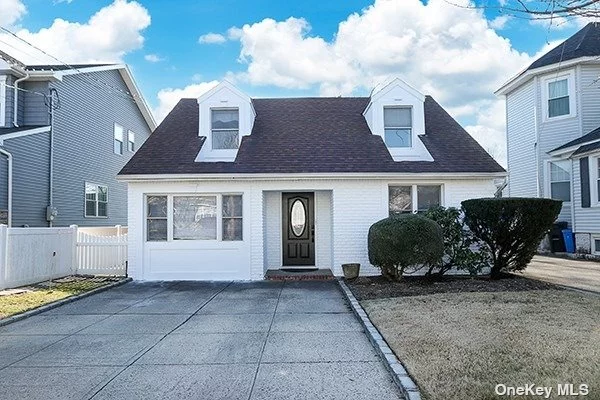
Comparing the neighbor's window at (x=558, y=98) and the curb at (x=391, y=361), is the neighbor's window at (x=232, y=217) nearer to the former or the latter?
the curb at (x=391, y=361)

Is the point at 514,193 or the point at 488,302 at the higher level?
the point at 514,193

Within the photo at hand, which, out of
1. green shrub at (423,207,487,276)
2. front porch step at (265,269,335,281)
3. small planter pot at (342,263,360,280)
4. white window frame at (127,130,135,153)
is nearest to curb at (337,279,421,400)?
small planter pot at (342,263,360,280)

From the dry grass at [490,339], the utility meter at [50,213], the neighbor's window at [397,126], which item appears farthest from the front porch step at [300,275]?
the utility meter at [50,213]

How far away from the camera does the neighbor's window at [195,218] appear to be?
39.7 feet

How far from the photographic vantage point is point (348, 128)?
46.1 feet

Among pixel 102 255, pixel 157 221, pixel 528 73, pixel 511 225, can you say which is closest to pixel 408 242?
pixel 511 225

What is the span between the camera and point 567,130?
17031mm

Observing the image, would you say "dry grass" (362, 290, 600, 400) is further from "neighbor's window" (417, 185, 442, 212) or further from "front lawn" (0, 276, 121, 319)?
"front lawn" (0, 276, 121, 319)

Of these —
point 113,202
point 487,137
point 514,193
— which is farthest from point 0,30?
point 487,137

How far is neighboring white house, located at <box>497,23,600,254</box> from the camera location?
1498cm

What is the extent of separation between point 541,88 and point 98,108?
61.1 ft

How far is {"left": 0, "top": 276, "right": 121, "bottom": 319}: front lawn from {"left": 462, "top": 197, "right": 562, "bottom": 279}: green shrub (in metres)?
9.45

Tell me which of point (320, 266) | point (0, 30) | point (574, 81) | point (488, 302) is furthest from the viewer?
point (574, 81)

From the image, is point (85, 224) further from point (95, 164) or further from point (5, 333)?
point (5, 333)
